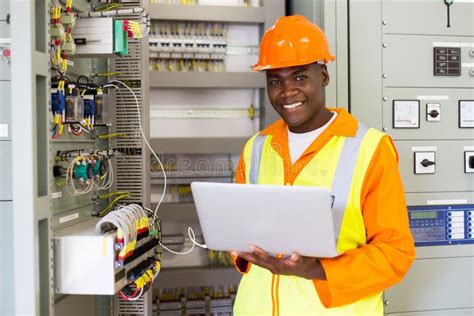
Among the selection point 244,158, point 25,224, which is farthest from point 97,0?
point 25,224

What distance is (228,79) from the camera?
2574mm

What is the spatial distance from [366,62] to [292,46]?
0.72 m

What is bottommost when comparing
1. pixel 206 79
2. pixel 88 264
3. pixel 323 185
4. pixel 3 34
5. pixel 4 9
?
pixel 88 264

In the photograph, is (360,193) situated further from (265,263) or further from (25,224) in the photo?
(25,224)

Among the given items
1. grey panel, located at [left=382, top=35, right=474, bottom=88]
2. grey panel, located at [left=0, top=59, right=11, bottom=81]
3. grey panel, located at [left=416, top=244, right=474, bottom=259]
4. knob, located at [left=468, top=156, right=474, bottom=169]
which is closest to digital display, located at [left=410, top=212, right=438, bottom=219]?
grey panel, located at [left=416, top=244, right=474, bottom=259]

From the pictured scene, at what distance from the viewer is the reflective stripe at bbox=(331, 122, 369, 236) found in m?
1.50

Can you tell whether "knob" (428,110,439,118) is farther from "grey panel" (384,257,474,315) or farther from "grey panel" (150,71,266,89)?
"grey panel" (150,71,266,89)

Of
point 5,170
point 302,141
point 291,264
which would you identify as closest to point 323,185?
point 302,141

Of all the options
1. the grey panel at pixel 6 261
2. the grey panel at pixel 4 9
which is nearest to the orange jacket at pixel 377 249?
the grey panel at pixel 6 261

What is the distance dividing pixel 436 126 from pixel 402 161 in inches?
9.0

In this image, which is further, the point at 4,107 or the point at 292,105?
the point at 4,107

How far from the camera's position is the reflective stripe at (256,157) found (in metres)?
1.75

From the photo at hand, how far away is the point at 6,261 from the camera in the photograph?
2309 mm

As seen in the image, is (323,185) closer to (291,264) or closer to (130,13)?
(291,264)
